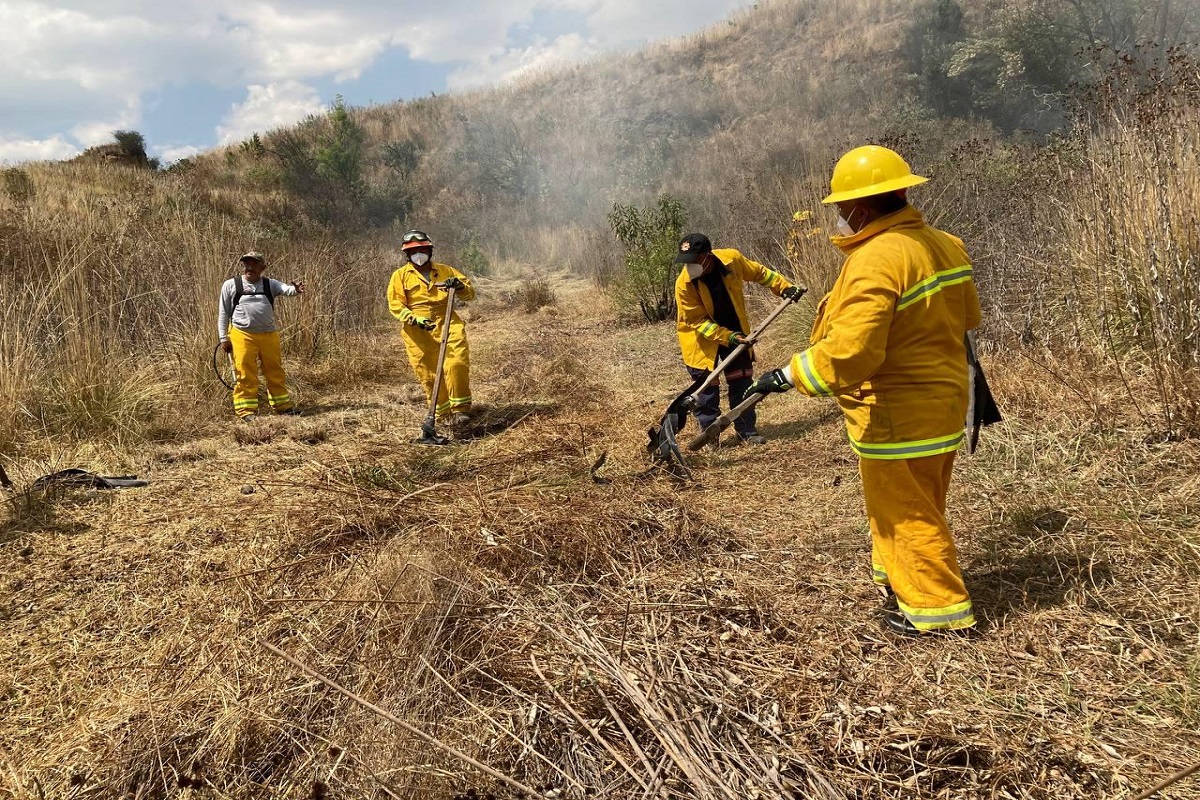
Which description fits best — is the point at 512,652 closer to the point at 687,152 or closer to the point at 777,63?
the point at 687,152

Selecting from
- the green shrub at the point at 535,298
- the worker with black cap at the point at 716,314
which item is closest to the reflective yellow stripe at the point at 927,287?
the worker with black cap at the point at 716,314

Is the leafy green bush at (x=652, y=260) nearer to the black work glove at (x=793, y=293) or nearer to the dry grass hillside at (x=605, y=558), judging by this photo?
the dry grass hillside at (x=605, y=558)

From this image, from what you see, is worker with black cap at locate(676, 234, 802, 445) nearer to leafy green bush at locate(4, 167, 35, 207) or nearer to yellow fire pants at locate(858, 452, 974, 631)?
yellow fire pants at locate(858, 452, 974, 631)

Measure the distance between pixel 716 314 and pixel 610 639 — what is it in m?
3.16

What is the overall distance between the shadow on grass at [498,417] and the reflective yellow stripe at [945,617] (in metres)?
3.85

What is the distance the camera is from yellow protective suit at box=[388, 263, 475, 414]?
229 inches

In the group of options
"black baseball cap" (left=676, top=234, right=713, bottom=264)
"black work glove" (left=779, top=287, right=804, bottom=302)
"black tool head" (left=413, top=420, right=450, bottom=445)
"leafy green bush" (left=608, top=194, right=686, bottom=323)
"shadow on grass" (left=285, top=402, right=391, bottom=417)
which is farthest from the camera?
"leafy green bush" (left=608, top=194, right=686, bottom=323)

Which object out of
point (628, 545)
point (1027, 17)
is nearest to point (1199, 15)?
point (1027, 17)

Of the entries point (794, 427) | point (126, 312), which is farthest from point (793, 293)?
point (126, 312)

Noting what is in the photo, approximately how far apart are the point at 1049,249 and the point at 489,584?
4547 mm

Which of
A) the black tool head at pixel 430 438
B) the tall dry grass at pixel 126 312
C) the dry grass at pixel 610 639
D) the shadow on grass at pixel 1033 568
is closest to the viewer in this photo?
the dry grass at pixel 610 639

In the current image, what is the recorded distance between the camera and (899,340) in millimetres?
2199

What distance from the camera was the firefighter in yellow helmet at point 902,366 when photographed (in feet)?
6.95

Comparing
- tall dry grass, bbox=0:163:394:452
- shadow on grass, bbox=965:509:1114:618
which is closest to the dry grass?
shadow on grass, bbox=965:509:1114:618
